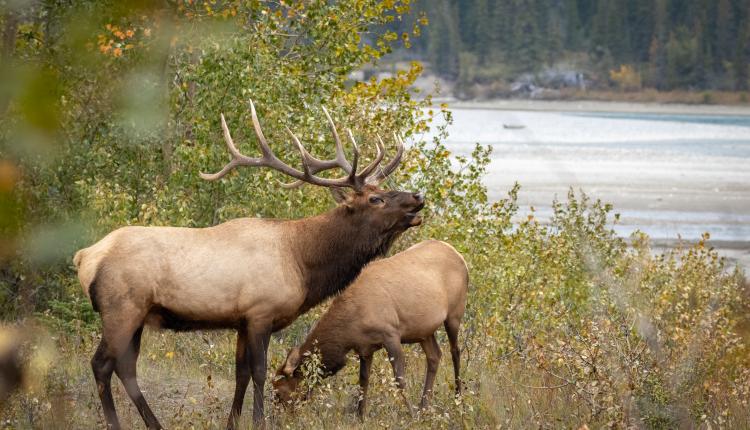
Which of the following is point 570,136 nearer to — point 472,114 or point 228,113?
point 472,114

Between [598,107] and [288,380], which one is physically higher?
[288,380]

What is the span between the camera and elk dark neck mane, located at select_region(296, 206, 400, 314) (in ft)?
23.2

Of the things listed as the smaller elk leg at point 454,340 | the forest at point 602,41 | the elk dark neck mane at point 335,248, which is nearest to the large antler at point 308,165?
the elk dark neck mane at point 335,248

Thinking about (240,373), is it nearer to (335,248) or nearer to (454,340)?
(335,248)

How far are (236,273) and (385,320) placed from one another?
1.48 meters

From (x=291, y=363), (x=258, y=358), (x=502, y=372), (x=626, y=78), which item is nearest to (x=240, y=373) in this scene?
(x=258, y=358)

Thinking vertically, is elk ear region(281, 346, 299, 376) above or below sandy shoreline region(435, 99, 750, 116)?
above

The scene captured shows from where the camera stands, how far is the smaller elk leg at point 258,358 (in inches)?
258

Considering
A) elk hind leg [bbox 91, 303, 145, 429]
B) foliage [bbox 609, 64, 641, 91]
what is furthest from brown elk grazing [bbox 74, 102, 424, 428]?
foliage [bbox 609, 64, 641, 91]

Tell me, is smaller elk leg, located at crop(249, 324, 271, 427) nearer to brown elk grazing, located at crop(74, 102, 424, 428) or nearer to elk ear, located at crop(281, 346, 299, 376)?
brown elk grazing, located at crop(74, 102, 424, 428)

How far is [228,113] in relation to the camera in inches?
412

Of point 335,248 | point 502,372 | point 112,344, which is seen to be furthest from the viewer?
point 502,372

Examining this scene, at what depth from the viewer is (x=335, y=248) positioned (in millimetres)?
7254

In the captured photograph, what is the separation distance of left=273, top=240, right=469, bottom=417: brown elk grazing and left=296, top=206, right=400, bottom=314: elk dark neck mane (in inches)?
14.7
